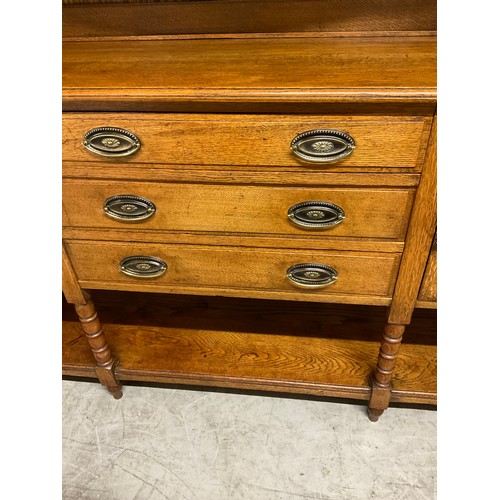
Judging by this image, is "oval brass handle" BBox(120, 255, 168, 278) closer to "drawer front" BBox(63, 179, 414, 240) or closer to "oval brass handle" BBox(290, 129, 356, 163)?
"drawer front" BBox(63, 179, 414, 240)

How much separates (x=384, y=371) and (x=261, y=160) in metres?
0.75

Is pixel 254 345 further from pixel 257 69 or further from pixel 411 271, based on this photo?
pixel 257 69

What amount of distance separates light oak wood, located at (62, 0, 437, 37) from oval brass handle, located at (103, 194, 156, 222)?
48cm

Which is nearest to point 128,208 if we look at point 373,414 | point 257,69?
point 257,69

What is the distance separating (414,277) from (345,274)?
161 millimetres

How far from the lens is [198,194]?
3.21 feet

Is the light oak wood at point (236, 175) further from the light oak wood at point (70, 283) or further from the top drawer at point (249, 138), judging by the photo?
the light oak wood at point (70, 283)

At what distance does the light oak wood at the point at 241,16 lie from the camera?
3.50 ft

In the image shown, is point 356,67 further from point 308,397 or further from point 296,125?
point 308,397

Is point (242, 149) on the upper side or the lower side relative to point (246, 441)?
upper

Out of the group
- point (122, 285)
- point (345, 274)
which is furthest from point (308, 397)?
point (122, 285)

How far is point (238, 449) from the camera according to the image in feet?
4.50

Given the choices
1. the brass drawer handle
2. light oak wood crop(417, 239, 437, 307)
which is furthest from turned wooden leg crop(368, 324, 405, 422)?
the brass drawer handle

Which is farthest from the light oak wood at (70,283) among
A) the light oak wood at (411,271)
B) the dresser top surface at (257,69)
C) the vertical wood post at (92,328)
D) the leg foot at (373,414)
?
the leg foot at (373,414)
